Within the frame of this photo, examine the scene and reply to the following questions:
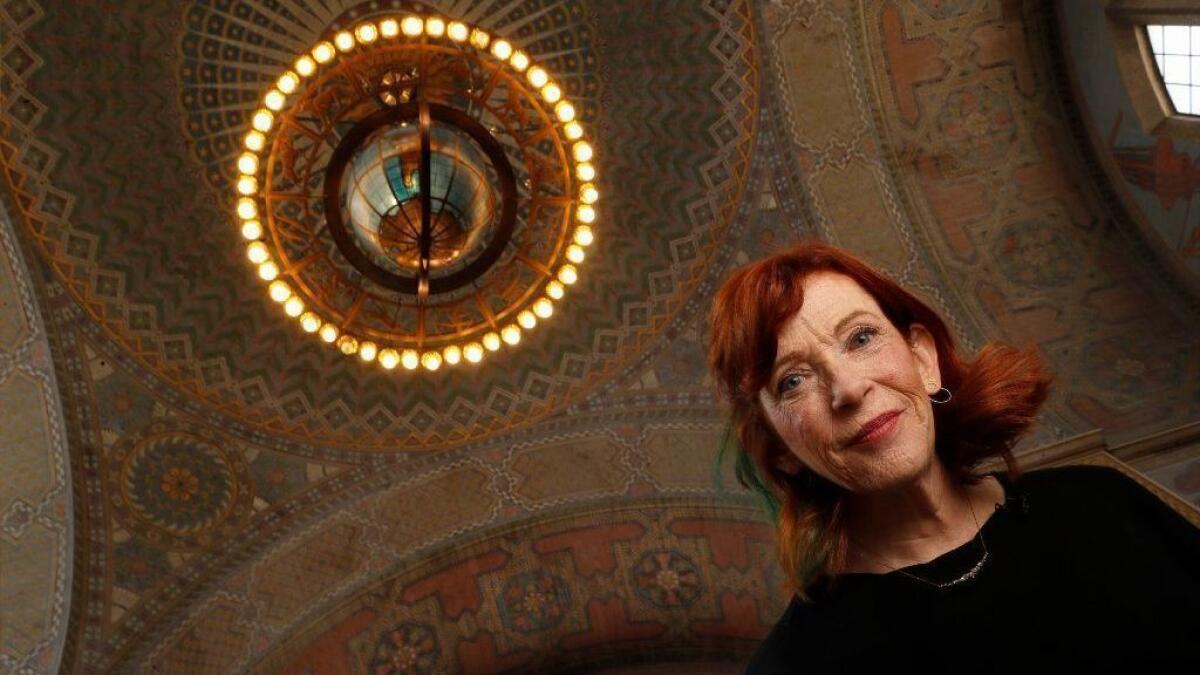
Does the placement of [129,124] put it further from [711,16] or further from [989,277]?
[989,277]

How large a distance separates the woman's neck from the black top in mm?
46

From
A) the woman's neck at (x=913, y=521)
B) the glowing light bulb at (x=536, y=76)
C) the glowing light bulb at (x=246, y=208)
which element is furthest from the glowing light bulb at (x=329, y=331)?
the woman's neck at (x=913, y=521)

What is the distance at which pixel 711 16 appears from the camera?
8.62 metres

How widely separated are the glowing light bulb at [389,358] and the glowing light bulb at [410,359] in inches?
1.3

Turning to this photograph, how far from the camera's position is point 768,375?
2.46m

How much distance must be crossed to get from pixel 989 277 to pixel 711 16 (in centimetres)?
262

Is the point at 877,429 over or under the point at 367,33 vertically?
under

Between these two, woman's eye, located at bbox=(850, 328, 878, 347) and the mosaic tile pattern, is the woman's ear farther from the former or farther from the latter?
the mosaic tile pattern

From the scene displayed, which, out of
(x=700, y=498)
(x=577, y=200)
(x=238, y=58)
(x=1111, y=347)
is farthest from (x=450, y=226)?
(x=1111, y=347)

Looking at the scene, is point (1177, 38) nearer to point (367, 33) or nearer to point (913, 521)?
point (367, 33)

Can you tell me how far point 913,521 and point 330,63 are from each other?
5.69 metres

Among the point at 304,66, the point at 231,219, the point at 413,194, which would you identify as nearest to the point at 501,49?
the point at 413,194

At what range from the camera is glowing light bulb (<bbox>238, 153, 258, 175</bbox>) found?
7215 millimetres

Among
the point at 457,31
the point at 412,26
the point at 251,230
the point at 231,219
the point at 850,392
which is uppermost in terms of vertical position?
the point at 412,26
